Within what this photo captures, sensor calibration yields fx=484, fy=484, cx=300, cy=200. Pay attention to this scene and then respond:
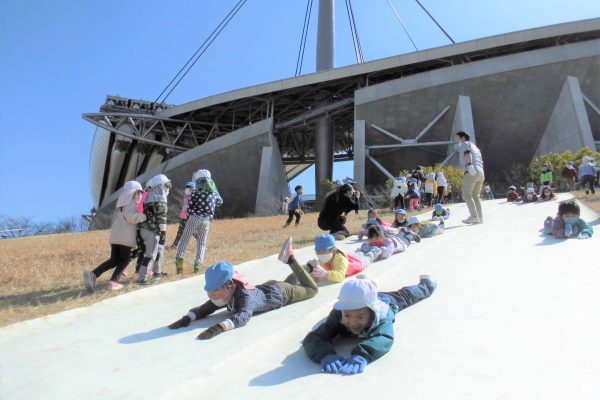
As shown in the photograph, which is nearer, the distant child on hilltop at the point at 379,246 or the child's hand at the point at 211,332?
the child's hand at the point at 211,332

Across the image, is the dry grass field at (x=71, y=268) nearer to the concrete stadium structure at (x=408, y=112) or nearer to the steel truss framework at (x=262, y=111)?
the concrete stadium structure at (x=408, y=112)

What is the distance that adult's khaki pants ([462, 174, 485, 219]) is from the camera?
9.34m

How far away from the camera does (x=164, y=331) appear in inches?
158

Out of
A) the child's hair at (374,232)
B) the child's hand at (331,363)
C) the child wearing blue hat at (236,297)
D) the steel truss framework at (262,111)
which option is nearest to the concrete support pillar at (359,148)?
the steel truss framework at (262,111)

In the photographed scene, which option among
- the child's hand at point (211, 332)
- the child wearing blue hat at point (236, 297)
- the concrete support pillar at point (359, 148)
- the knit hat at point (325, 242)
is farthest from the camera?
the concrete support pillar at point (359, 148)

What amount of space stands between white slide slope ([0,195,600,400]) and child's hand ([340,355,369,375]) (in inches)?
2.2

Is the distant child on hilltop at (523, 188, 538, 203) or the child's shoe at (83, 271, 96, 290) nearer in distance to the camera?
the child's shoe at (83, 271, 96, 290)

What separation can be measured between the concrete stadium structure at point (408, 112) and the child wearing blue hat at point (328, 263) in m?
20.4

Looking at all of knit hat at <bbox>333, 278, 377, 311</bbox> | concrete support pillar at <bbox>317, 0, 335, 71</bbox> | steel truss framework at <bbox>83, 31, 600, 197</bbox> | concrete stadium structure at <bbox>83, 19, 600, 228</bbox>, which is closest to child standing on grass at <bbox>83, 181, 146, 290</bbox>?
knit hat at <bbox>333, 278, 377, 311</bbox>

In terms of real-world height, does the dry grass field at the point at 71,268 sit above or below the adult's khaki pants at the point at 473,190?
below

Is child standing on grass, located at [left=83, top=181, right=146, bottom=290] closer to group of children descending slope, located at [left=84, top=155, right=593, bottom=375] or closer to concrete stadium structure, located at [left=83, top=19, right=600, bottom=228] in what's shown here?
group of children descending slope, located at [left=84, top=155, right=593, bottom=375]

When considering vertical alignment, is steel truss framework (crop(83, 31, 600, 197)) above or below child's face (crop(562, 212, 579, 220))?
Answer: above

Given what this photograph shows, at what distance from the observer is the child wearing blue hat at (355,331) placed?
3004 millimetres

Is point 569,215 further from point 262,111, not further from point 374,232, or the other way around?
point 262,111
